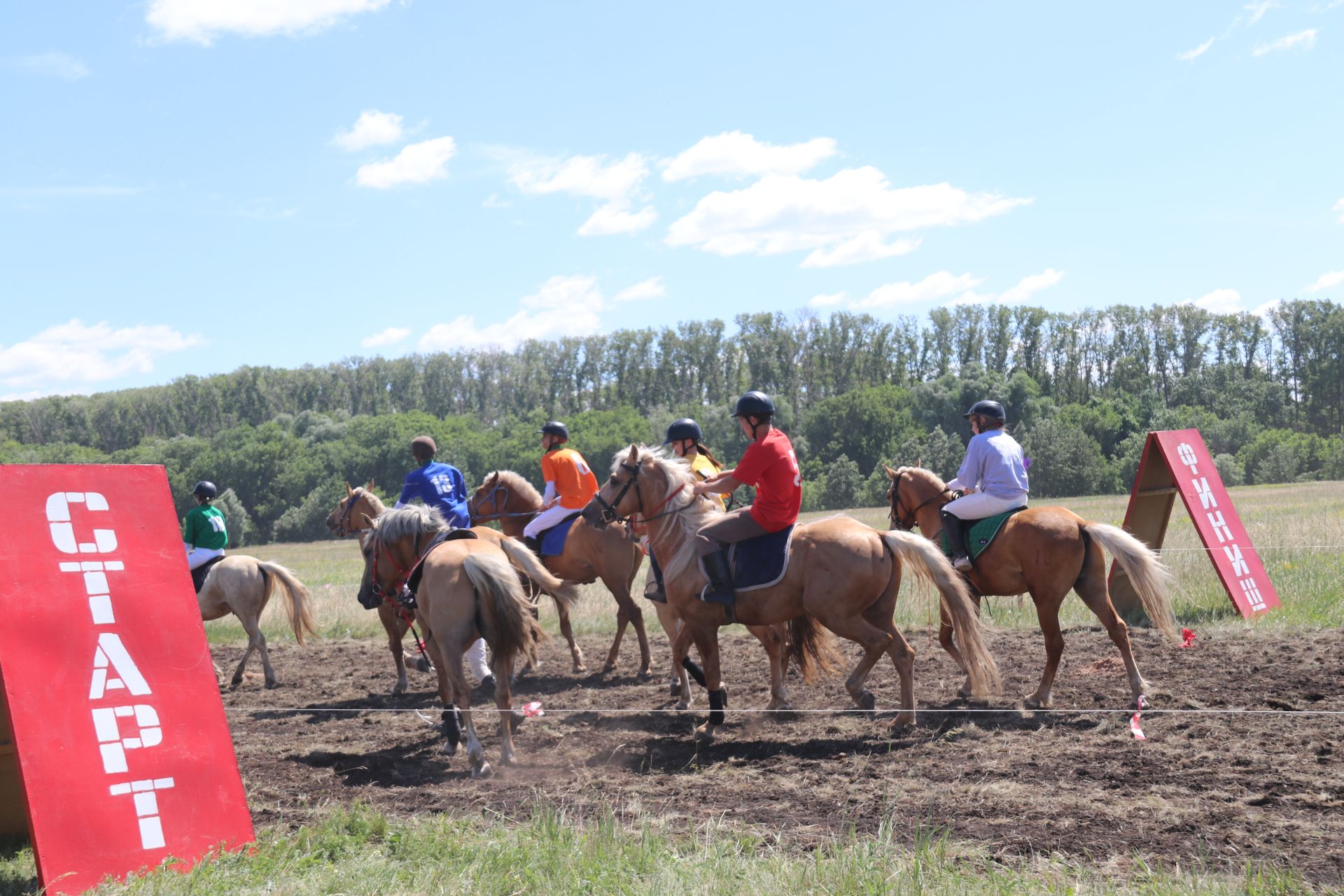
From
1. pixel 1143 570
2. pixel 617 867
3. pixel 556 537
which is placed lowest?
pixel 617 867

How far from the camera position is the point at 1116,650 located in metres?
9.84

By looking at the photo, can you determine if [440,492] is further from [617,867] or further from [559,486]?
[617,867]

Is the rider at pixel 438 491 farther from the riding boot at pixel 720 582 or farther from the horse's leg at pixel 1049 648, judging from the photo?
the horse's leg at pixel 1049 648

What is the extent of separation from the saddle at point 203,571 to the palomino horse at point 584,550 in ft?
10.4

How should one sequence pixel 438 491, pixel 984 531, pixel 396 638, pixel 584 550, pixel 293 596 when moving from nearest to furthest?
pixel 984 531
pixel 438 491
pixel 396 638
pixel 584 550
pixel 293 596

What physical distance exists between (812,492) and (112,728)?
4849cm

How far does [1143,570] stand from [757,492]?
329 centimetres

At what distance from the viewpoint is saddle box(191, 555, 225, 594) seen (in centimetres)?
1169

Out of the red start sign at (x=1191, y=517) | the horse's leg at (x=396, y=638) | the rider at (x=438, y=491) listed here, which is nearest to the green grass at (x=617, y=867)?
the rider at (x=438, y=491)

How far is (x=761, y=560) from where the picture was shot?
760 cm

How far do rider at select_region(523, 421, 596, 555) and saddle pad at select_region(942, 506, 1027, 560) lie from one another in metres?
4.28

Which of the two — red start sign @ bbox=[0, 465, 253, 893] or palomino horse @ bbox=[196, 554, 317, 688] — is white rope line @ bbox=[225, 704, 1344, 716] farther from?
red start sign @ bbox=[0, 465, 253, 893]

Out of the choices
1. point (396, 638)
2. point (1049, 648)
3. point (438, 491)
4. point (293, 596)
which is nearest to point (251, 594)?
point (293, 596)

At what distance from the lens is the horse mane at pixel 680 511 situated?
7949mm
